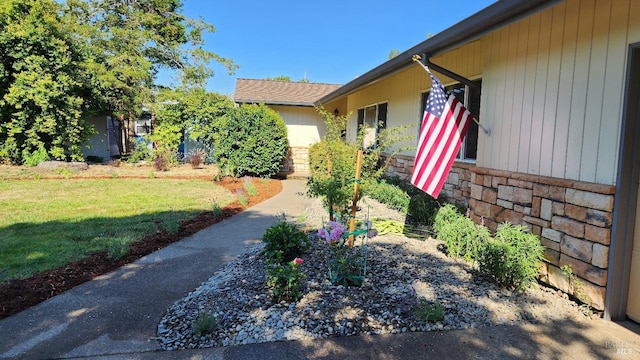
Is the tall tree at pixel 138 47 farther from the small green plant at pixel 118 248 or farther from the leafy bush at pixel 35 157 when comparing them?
the small green plant at pixel 118 248

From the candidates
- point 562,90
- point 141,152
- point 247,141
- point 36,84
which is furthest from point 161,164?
point 562,90

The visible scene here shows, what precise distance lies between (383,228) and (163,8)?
18.2 meters

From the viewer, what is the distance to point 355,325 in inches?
112

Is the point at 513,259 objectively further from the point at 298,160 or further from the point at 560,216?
the point at 298,160

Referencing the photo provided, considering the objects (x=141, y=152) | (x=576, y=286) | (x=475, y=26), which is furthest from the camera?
(x=141, y=152)

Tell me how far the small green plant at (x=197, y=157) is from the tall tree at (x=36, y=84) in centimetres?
394

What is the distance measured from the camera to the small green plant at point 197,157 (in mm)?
13273

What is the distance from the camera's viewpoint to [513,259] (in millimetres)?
3359

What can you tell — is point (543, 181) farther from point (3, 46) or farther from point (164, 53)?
point (164, 53)

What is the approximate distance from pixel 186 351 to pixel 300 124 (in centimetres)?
1294

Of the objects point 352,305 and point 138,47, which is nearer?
point 352,305

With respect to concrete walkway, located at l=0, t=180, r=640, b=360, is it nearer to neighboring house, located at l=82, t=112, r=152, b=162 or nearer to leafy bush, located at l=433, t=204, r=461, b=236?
leafy bush, located at l=433, t=204, r=461, b=236

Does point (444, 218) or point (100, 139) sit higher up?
point (100, 139)

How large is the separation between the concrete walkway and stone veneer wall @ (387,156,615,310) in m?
0.50
